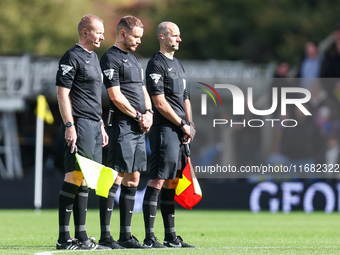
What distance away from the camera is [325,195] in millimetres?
14305

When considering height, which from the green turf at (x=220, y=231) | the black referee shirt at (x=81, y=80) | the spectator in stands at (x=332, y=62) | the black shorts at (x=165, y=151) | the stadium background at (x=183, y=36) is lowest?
the green turf at (x=220, y=231)

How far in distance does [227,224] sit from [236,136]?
5.41 metres

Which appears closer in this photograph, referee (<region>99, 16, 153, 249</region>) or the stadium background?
referee (<region>99, 16, 153, 249</region>)

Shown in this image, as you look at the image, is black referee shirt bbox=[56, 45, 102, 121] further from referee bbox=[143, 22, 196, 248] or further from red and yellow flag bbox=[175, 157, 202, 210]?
red and yellow flag bbox=[175, 157, 202, 210]

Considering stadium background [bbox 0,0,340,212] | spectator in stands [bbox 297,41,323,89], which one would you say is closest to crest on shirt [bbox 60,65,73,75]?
stadium background [bbox 0,0,340,212]

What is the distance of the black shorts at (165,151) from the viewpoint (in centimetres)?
712

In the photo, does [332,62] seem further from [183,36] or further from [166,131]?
[183,36]

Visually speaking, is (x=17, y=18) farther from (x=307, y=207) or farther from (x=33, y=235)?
(x=33, y=235)

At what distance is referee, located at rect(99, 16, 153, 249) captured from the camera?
692cm

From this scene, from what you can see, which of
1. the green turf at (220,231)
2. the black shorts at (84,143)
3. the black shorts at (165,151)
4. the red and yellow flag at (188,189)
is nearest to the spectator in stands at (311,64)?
the green turf at (220,231)

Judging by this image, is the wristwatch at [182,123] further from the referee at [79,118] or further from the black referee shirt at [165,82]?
the referee at [79,118]

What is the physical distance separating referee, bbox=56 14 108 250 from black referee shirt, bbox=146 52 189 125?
61 centimetres

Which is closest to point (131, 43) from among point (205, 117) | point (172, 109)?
point (172, 109)

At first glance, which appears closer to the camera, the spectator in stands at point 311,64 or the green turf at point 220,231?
the green turf at point 220,231
